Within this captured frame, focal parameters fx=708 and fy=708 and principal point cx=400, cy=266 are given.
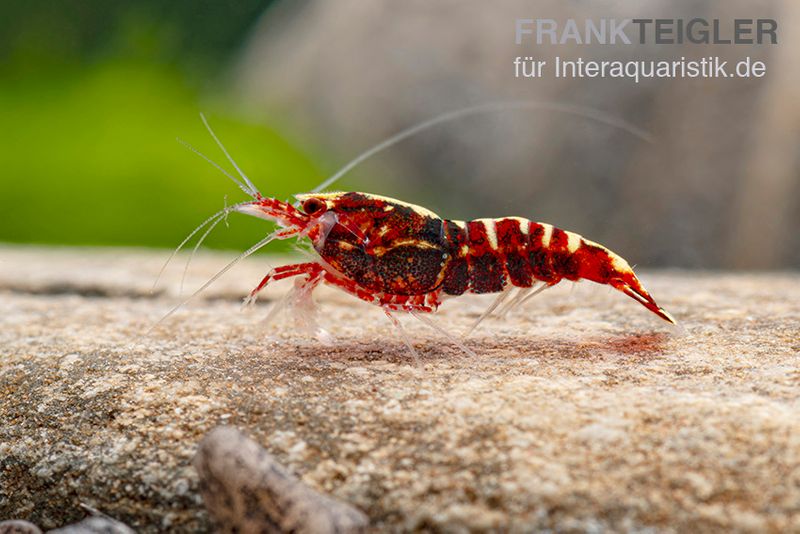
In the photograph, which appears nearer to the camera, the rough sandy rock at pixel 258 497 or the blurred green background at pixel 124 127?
the rough sandy rock at pixel 258 497

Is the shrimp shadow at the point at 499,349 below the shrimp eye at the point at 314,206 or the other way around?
below

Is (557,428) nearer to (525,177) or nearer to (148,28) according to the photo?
(525,177)

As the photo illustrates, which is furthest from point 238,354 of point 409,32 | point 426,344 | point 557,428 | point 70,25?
point 70,25

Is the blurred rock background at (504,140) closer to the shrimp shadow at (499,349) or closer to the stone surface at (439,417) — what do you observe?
the stone surface at (439,417)

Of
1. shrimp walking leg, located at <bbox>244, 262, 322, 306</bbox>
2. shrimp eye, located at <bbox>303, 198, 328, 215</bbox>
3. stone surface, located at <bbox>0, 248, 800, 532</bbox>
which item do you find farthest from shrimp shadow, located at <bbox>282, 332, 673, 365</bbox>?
shrimp eye, located at <bbox>303, 198, 328, 215</bbox>

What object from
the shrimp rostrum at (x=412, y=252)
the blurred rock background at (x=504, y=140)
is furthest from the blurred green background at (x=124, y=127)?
the shrimp rostrum at (x=412, y=252)
